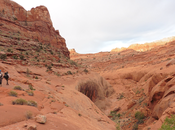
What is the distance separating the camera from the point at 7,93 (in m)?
6.07

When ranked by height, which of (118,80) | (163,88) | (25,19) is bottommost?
(118,80)

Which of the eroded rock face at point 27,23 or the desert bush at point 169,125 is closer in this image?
the desert bush at point 169,125

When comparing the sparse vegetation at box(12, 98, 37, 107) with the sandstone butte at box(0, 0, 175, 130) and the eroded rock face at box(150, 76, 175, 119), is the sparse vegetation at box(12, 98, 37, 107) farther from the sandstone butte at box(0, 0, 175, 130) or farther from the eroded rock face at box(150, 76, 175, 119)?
the eroded rock face at box(150, 76, 175, 119)

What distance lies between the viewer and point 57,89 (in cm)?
1246

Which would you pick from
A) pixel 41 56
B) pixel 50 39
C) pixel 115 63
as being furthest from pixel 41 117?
pixel 115 63

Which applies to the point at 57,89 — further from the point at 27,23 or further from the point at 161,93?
the point at 27,23

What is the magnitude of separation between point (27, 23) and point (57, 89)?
915 inches

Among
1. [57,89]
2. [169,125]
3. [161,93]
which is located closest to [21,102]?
[169,125]

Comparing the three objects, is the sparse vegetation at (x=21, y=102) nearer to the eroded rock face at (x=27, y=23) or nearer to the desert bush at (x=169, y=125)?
the desert bush at (x=169, y=125)

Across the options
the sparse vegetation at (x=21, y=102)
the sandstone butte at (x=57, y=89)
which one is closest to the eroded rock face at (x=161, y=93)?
the sandstone butte at (x=57, y=89)

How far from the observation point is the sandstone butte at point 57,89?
17.0ft

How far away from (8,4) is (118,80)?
3465cm

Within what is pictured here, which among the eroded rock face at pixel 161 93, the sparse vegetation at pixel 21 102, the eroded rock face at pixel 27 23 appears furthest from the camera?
the eroded rock face at pixel 27 23

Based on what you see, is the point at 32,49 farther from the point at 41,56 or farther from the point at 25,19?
the point at 25,19
